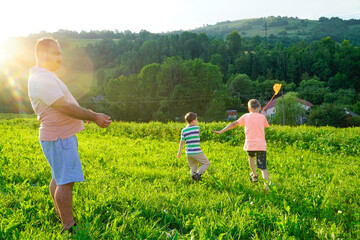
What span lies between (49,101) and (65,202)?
1.27m

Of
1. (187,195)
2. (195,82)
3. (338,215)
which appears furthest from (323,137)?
(195,82)

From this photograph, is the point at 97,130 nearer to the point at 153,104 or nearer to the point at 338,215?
the point at 338,215

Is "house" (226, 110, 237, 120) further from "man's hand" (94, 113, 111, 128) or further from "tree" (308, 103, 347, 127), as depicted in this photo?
"man's hand" (94, 113, 111, 128)

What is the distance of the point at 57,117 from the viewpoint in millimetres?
3236

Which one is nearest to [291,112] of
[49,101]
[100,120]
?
[100,120]

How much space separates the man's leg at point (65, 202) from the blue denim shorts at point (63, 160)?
0.35 feet

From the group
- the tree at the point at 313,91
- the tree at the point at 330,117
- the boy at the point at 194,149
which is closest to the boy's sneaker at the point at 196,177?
the boy at the point at 194,149

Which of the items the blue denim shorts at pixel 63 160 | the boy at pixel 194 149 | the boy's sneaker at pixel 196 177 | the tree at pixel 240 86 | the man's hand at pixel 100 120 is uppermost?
the man's hand at pixel 100 120

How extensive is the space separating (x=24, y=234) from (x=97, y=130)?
34.2 ft

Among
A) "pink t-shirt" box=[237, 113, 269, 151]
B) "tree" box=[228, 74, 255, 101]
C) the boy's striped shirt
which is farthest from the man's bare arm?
"tree" box=[228, 74, 255, 101]

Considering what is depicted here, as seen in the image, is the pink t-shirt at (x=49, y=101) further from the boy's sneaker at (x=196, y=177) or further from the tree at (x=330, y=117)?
the tree at (x=330, y=117)

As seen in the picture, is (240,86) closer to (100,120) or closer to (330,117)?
(330,117)

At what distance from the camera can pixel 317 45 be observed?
123562mm

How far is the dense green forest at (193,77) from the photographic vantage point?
74425mm
